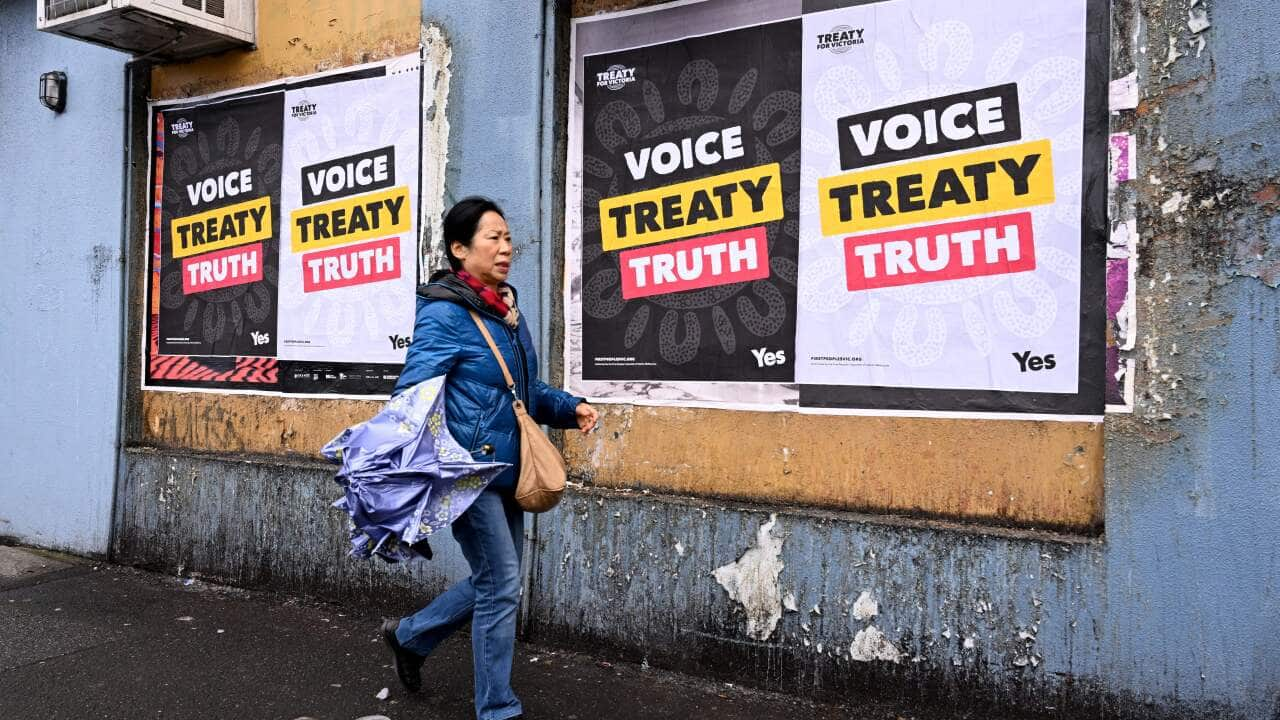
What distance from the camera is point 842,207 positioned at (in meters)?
3.86

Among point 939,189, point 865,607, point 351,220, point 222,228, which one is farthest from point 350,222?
point 865,607

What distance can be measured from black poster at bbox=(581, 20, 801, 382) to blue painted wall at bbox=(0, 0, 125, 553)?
3624mm

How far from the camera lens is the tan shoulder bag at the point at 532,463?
314cm

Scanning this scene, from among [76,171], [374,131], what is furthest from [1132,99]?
[76,171]

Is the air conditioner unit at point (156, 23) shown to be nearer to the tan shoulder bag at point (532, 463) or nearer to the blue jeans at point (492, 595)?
the tan shoulder bag at point (532, 463)

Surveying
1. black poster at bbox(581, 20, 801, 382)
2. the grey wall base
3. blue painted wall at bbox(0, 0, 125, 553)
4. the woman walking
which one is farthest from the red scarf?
blue painted wall at bbox(0, 0, 125, 553)

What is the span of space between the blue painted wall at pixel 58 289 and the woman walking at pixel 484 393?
398cm

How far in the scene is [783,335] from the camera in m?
4.00

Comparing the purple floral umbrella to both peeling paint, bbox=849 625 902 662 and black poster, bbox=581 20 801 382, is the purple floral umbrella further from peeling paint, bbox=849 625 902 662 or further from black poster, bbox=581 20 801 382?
peeling paint, bbox=849 625 902 662

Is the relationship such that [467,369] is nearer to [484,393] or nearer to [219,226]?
[484,393]

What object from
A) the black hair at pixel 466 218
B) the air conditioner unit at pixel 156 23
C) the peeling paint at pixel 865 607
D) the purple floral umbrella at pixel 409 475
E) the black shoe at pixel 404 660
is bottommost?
the black shoe at pixel 404 660

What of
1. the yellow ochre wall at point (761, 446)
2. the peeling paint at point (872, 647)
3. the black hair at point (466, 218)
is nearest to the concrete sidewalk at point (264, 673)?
the peeling paint at point (872, 647)

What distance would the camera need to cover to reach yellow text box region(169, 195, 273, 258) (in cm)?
567

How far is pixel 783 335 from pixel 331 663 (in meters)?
2.46
